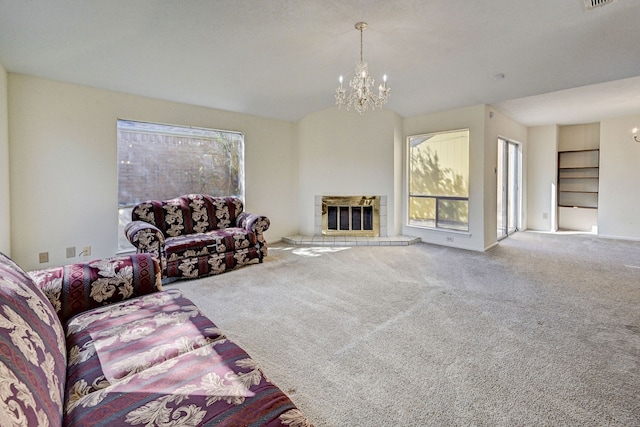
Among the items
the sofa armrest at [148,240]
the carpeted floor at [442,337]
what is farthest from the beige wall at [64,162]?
the carpeted floor at [442,337]

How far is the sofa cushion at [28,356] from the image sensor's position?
26.2 inches

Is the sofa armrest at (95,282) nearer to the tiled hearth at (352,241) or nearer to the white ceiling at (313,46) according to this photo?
the white ceiling at (313,46)

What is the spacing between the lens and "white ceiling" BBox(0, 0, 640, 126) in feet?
8.50

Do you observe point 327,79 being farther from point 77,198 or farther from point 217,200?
point 77,198

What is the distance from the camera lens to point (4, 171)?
313cm

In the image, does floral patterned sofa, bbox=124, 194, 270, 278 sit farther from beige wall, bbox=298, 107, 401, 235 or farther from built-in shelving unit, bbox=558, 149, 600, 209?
built-in shelving unit, bbox=558, 149, 600, 209

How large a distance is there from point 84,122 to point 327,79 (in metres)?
3.04

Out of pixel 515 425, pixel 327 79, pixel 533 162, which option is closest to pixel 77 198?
pixel 327 79

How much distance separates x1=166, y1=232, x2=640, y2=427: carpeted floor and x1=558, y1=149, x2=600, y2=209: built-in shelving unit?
3.38m

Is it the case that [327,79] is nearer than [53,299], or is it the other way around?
[53,299]

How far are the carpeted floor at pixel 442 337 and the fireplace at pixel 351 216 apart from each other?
164 centimetres

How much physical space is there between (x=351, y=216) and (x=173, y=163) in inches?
123

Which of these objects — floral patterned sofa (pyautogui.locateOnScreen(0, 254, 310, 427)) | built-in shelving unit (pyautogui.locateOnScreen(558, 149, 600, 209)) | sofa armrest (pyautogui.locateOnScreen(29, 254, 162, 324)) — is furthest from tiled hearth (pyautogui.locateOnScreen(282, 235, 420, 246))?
built-in shelving unit (pyautogui.locateOnScreen(558, 149, 600, 209))

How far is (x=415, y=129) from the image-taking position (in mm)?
5660
